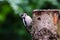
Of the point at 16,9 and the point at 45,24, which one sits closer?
the point at 45,24

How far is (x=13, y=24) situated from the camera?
2889 millimetres

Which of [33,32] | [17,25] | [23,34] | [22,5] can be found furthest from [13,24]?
[33,32]

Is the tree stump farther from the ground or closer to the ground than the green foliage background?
farther from the ground

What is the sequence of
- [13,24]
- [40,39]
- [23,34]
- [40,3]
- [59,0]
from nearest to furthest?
1. [40,39]
2. [40,3]
3. [59,0]
4. [23,34]
5. [13,24]

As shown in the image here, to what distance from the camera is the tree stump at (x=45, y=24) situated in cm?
120

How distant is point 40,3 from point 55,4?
0.12 meters

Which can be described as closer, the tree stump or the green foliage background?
the tree stump

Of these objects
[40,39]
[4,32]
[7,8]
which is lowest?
[4,32]

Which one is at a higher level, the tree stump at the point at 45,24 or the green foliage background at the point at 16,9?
the tree stump at the point at 45,24

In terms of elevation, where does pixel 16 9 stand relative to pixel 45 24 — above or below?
below

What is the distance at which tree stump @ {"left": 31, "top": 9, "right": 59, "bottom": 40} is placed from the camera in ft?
3.93

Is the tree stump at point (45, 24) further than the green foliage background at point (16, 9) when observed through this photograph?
No

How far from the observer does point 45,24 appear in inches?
47.3

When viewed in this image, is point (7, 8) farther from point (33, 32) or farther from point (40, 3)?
point (33, 32)
